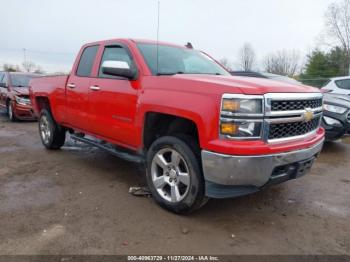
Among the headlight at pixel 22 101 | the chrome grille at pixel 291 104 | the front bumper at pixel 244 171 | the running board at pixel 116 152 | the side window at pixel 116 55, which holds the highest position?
the side window at pixel 116 55

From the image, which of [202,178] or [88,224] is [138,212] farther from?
[202,178]

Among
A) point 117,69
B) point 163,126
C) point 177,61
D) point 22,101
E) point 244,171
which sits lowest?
point 22,101

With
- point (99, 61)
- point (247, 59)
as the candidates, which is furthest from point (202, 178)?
point (247, 59)

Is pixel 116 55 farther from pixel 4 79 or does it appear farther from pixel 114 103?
pixel 4 79

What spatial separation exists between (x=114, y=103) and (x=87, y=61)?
4.37 feet

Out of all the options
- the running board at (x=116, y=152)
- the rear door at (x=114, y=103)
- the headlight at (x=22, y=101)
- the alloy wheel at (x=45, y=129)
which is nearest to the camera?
the rear door at (x=114, y=103)

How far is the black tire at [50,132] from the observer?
6.41 m

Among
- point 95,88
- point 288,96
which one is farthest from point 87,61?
point 288,96

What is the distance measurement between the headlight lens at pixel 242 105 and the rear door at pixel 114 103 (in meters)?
1.34

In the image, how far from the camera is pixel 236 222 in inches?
140

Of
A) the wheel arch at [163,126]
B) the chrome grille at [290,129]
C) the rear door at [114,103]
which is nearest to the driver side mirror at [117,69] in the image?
the rear door at [114,103]

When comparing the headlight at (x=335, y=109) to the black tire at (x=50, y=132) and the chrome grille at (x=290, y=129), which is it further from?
the black tire at (x=50, y=132)

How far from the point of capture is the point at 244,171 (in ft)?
9.92

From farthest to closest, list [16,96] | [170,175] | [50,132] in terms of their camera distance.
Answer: [16,96], [50,132], [170,175]
